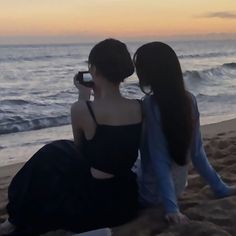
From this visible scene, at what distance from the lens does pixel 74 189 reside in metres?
3.07

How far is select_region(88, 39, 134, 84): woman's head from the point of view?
9.53 feet

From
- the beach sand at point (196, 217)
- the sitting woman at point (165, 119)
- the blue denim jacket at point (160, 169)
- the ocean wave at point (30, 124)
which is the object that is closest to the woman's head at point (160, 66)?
the sitting woman at point (165, 119)

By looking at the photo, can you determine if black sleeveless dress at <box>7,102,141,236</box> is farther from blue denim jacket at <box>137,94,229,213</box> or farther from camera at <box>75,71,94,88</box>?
camera at <box>75,71,94,88</box>

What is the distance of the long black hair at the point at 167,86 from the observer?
9.71 ft

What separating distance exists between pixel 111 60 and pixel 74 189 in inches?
29.5

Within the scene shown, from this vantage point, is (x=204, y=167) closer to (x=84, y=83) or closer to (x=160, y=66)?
(x=160, y=66)

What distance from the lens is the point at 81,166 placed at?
3.10 m

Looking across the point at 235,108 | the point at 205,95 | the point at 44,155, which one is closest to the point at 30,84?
the point at 205,95

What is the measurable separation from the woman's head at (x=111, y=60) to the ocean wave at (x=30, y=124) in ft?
19.3

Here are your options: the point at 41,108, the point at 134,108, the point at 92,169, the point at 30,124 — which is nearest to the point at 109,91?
the point at 134,108

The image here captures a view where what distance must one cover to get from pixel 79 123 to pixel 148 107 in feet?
1.29

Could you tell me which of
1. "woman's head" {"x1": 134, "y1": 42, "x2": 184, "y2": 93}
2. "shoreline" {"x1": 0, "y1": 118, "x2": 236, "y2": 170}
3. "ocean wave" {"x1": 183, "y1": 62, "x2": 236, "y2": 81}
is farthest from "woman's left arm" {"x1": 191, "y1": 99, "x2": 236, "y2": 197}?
"ocean wave" {"x1": 183, "y1": 62, "x2": 236, "y2": 81}

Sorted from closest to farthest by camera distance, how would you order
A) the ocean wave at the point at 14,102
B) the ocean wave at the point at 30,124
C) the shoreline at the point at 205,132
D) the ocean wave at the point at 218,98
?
1. the shoreline at the point at 205,132
2. the ocean wave at the point at 30,124
3. the ocean wave at the point at 14,102
4. the ocean wave at the point at 218,98

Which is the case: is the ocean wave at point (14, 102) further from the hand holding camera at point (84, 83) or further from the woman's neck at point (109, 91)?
the woman's neck at point (109, 91)
